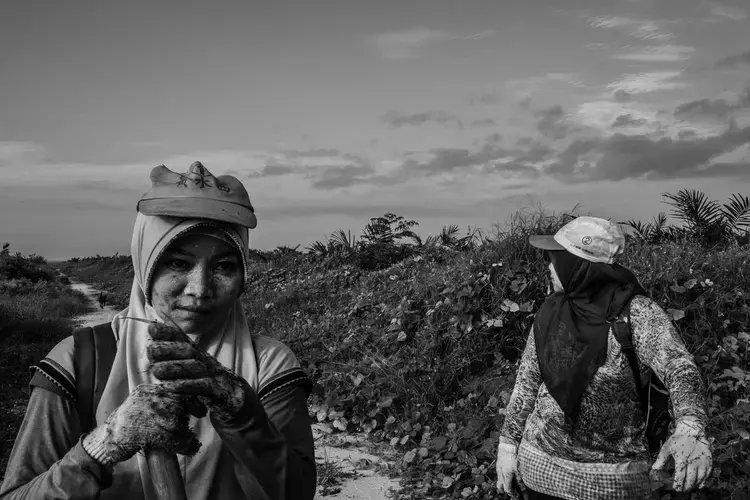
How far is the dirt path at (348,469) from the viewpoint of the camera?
5.80 meters

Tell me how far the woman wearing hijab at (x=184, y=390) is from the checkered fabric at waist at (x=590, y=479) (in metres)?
1.84

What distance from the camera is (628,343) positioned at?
10.9 feet

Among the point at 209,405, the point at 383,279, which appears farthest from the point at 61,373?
the point at 383,279

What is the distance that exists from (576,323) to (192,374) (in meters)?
2.43

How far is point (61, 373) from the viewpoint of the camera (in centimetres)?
178

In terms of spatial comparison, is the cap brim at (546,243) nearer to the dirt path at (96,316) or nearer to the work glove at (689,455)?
the work glove at (689,455)

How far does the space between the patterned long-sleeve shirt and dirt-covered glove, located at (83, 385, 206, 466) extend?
2.29 m

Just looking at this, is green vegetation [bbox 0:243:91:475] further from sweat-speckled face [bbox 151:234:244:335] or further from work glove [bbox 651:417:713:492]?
work glove [bbox 651:417:713:492]

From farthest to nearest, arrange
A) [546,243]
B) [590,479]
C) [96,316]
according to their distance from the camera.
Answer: [96,316] → [546,243] → [590,479]

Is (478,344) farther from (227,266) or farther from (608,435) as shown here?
(227,266)

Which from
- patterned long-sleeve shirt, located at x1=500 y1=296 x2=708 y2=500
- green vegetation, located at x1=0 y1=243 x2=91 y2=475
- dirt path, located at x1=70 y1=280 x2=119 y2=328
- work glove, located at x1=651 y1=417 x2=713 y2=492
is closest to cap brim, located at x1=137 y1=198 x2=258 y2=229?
work glove, located at x1=651 y1=417 x2=713 y2=492

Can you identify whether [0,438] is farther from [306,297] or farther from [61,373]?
[306,297]

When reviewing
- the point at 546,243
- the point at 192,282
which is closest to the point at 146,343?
the point at 192,282

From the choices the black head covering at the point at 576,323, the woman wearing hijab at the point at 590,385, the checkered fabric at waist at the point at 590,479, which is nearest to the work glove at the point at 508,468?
the woman wearing hijab at the point at 590,385
